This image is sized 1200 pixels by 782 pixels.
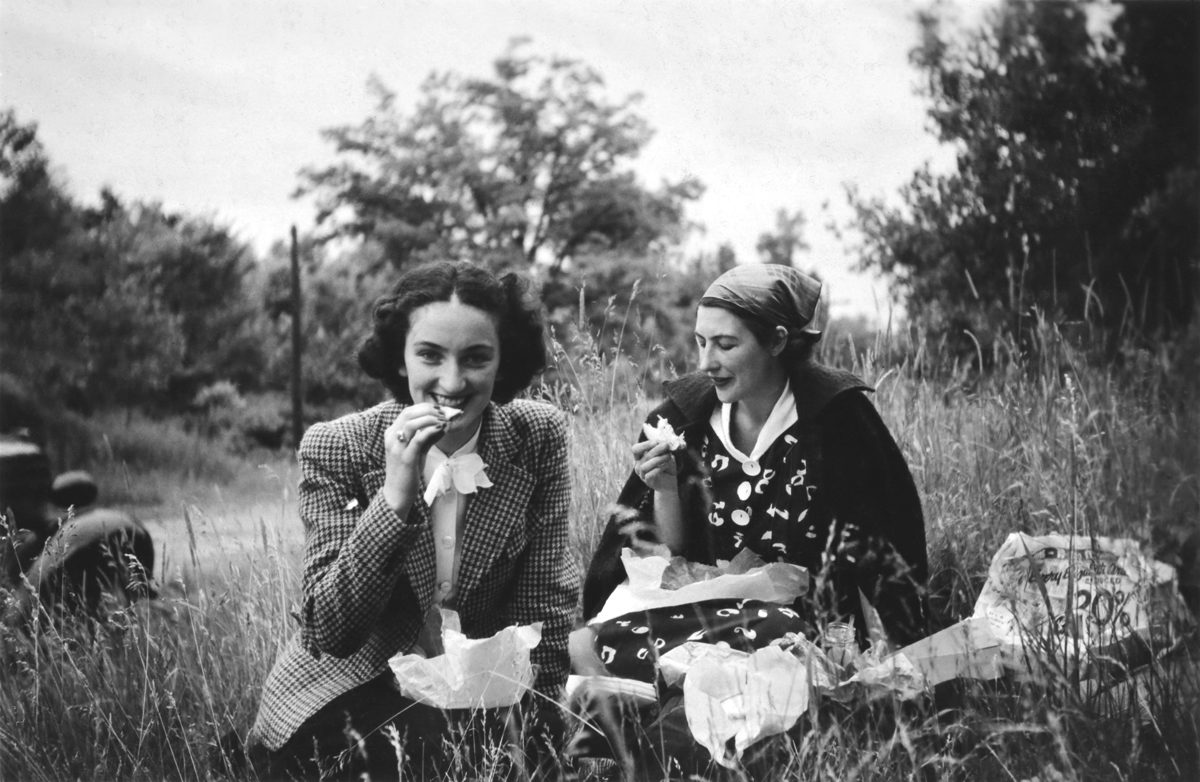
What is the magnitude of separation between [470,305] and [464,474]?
42cm

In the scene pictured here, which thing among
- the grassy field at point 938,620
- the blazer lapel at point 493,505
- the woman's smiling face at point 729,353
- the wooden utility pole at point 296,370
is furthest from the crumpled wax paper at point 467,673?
the wooden utility pole at point 296,370

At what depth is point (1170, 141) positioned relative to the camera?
325 inches

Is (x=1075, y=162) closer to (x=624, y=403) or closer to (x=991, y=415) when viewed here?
(x=991, y=415)

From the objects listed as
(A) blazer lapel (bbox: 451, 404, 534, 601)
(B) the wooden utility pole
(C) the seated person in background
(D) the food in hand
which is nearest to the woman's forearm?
(C) the seated person in background

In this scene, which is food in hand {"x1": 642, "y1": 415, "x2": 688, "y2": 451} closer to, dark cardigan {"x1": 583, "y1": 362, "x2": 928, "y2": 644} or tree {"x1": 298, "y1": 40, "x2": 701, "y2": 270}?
dark cardigan {"x1": 583, "y1": 362, "x2": 928, "y2": 644}

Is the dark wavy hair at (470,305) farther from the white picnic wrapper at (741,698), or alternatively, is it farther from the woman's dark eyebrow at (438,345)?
the white picnic wrapper at (741,698)

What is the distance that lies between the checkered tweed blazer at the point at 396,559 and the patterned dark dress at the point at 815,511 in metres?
0.34

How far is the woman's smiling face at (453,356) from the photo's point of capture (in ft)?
8.14

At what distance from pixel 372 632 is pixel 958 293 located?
858 centimetres

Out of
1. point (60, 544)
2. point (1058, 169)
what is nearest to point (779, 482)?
point (60, 544)

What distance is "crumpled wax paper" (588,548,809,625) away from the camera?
2789 mm

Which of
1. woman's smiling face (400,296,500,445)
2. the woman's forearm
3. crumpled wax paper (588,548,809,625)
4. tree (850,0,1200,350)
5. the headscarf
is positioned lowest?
crumpled wax paper (588,548,809,625)

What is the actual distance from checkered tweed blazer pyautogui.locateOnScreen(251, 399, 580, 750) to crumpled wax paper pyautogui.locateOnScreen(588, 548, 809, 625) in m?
0.23

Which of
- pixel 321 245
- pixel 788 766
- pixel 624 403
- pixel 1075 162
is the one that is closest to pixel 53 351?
pixel 321 245
